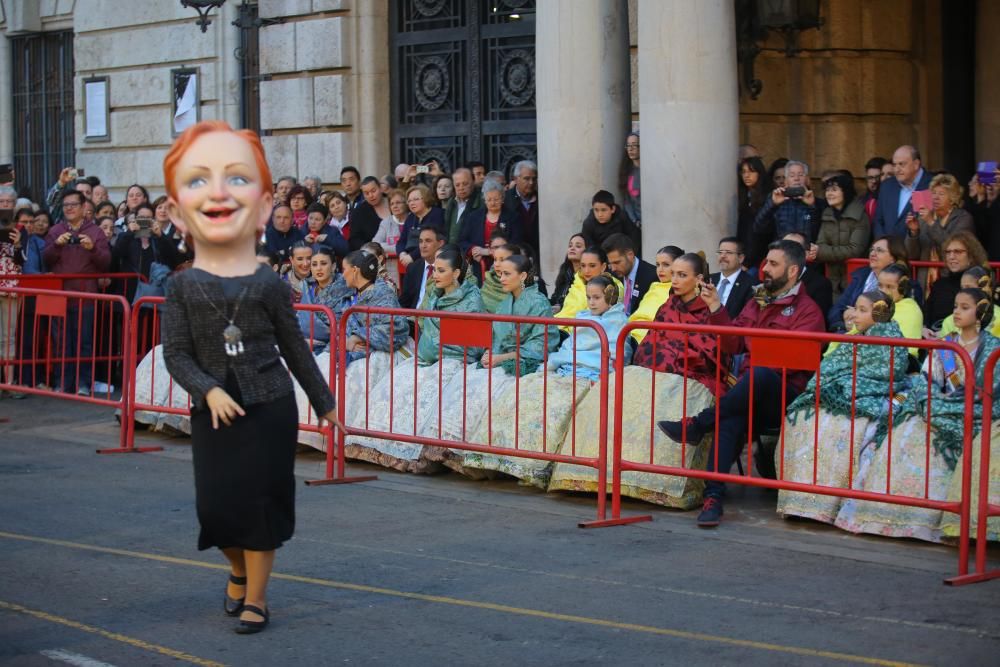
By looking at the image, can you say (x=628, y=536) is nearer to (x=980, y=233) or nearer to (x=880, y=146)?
(x=980, y=233)

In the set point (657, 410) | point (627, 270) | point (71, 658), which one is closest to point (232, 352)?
point (71, 658)

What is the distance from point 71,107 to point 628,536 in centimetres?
1682

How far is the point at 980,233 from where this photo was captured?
39.3ft

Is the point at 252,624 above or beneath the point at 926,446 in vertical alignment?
beneath

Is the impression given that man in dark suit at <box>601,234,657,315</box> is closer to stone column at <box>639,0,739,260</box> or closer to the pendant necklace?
stone column at <box>639,0,739,260</box>

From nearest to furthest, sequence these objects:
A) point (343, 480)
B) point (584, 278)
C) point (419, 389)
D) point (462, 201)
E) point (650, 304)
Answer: point (343, 480)
point (419, 389)
point (650, 304)
point (584, 278)
point (462, 201)

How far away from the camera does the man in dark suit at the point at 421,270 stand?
13.0 meters

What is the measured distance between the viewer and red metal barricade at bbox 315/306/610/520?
937 centimetres

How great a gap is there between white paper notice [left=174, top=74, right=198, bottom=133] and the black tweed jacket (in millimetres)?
14578

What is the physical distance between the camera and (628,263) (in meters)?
11.9

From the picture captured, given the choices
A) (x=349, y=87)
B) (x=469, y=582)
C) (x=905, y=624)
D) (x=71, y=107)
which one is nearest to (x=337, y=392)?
(x=469, y=582)

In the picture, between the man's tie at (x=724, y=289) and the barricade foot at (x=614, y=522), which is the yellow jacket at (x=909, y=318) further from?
the man's tie at (x=724, y=289)

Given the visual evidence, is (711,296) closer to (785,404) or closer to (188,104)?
(785,404)

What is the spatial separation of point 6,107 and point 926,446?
1900 cm
